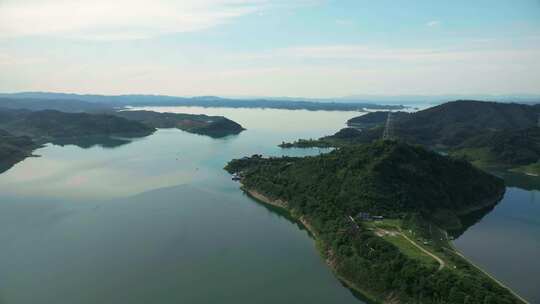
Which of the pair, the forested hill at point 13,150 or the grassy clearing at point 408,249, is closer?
the grassy clearing at point 408,249

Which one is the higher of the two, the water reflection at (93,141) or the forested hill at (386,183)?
the forested hill at (386,183)

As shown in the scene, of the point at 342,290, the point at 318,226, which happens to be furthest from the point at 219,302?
the point at 318,226

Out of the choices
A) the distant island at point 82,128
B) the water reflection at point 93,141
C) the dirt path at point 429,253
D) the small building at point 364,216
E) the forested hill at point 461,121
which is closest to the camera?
the dirt path at point 429,253

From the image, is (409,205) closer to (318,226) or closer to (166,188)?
(318,226)

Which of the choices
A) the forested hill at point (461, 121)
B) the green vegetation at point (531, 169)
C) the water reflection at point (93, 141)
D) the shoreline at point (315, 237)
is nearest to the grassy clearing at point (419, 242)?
the shoreline at point (315, 237)

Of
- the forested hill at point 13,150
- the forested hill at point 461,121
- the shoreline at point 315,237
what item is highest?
the forested hill at point 461,121

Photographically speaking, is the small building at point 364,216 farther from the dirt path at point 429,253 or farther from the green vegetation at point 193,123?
the green vegetation at point 193,123

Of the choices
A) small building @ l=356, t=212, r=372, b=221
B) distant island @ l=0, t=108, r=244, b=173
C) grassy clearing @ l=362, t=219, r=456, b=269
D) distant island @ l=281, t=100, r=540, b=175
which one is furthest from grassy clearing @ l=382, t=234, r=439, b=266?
distant island @ l=0, t=108, r=244, b=173

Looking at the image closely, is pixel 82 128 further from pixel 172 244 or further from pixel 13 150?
pixel 172 244
